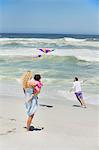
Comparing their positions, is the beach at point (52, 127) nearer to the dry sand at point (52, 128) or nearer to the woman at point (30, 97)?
the dry sand at point (52, 128)

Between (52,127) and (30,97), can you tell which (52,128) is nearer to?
(52,127)

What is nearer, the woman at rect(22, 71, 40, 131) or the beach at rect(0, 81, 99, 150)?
the beach at rect(0, 81, 99, 150)

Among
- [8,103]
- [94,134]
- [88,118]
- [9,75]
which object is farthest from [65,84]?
[94,134]

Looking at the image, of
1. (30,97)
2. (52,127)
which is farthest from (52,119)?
(30,97)

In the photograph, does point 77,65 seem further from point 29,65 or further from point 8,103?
point 8,103

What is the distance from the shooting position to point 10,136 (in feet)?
22.9

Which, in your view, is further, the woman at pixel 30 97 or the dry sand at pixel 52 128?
the woman at pixel 30 97

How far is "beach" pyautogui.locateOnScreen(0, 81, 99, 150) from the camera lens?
666cm

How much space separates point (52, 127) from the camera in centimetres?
786

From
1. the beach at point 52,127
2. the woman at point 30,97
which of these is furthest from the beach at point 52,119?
the woman at point 30,97

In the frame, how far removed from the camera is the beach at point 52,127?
666 centimetres

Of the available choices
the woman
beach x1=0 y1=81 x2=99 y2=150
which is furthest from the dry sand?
the woman

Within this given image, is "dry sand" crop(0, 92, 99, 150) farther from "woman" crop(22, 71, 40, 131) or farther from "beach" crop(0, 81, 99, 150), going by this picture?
"woman" crop(22, 71, 40, 131)

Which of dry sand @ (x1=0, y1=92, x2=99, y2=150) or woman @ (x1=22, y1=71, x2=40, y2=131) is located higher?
woman @ (x1=22, y1=71, x2=40, y2=131)
